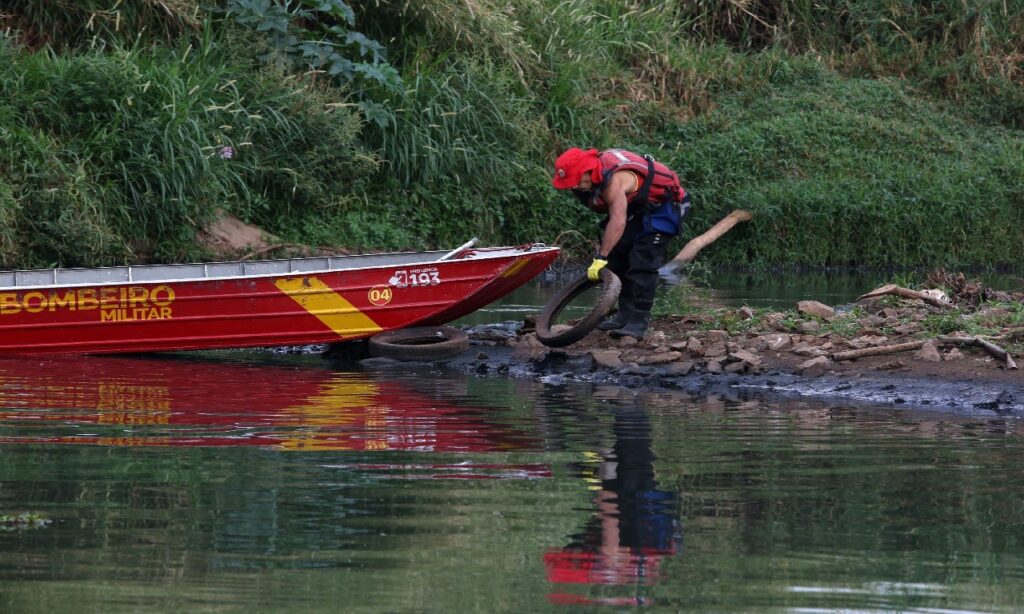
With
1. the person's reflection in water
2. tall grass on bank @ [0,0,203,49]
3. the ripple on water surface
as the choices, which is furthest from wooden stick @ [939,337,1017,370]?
tall grass on bank @ [0,0,203,49]

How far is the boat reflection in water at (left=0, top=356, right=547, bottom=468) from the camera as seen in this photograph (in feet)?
26.0

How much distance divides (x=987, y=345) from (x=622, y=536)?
5.13 meters

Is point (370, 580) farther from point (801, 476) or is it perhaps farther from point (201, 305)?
point (201, 305)

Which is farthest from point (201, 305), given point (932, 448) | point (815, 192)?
point (815, 192)

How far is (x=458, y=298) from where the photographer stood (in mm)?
12250

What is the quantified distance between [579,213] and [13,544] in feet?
48.8

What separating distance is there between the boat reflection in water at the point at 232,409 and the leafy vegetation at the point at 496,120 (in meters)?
3.80

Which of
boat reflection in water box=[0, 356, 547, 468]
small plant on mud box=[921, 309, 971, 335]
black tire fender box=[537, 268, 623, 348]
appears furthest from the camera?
black tire fender box=[537, 268, 623, 348]

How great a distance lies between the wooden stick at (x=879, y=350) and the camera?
10438 mm

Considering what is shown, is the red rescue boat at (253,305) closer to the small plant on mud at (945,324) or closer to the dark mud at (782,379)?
the dark mud at (782,379)

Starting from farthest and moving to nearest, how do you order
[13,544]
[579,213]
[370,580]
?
[579,213] < [13,544] < [370,580]

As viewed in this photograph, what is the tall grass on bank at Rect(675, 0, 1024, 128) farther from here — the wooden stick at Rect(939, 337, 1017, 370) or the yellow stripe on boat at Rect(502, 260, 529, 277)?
the wooden stick at Rect(939, 337, 1017, 370)

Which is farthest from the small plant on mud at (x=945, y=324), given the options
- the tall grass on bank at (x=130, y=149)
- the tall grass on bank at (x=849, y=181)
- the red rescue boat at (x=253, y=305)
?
the tall grass on bank at (x=849, y=181)

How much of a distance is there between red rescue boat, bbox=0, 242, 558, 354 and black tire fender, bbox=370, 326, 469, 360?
77 millimetres
